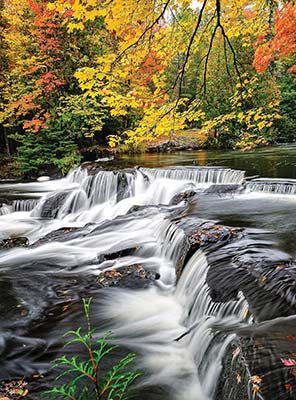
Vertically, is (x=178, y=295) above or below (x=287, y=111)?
below

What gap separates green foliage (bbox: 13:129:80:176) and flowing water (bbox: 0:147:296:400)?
6413mm

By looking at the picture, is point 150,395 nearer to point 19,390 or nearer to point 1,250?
point 19,390

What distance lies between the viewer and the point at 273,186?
9.52 meters

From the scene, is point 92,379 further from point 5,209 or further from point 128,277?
point 5,209

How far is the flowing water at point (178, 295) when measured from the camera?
3025mm

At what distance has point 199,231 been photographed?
5.85 meters

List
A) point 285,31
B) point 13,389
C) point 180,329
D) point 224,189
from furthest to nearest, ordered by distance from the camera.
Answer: point 224,189, point 285,31, point 180,329, point 13,389

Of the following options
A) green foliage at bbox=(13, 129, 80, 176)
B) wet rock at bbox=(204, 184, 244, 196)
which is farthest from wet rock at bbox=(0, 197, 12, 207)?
wet rock at bbox=(204, 184, 244, 196)

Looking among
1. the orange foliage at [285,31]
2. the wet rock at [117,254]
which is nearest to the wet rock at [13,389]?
the wet rock at [117,254]

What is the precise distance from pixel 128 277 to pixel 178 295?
0.96m

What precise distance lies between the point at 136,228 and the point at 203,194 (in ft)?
7.43

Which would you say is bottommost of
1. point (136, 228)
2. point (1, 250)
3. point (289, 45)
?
point (1, 250)

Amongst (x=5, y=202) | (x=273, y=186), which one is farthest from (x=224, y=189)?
(x=5, y=202)

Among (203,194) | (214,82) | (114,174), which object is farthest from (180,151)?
(203,194)
